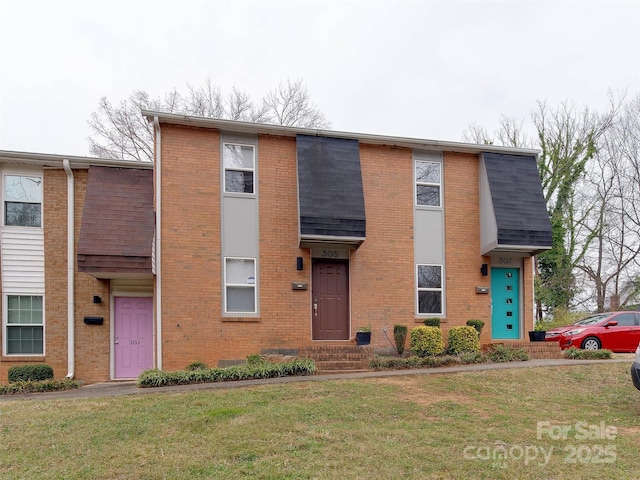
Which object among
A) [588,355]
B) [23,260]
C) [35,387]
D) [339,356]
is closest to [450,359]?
[339,356]

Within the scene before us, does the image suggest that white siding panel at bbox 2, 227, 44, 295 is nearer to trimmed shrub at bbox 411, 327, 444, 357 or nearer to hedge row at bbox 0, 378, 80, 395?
hedge row at bbox 0, 378, 80, 395

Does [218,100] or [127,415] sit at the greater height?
[218,100]

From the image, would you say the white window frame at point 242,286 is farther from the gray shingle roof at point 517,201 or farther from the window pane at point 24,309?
the gray shingle roof at point 517,201

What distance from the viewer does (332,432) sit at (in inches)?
213

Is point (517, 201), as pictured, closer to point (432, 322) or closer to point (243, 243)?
point (432, 322)

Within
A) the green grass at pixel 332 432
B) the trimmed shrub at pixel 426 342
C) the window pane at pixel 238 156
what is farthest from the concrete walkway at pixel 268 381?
the window pane at pixel 238 156

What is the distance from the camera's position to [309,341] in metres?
11.2

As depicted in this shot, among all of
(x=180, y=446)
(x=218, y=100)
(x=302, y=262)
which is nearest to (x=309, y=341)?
(x=302, y=262)

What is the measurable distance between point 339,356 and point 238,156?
5609mm

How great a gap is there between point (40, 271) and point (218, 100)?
54.2ft

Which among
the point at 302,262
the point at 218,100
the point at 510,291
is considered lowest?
the point at 510,291

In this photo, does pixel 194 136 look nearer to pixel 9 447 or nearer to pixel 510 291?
pixel 9 447

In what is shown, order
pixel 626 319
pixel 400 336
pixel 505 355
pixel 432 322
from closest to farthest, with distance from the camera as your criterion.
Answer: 1. pixel 505 355
2. pixel 400 336
3. pixel 432 322
4. pixel 626 319

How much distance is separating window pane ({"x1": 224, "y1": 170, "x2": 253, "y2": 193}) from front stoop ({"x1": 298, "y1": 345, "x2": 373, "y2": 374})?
169 inches
